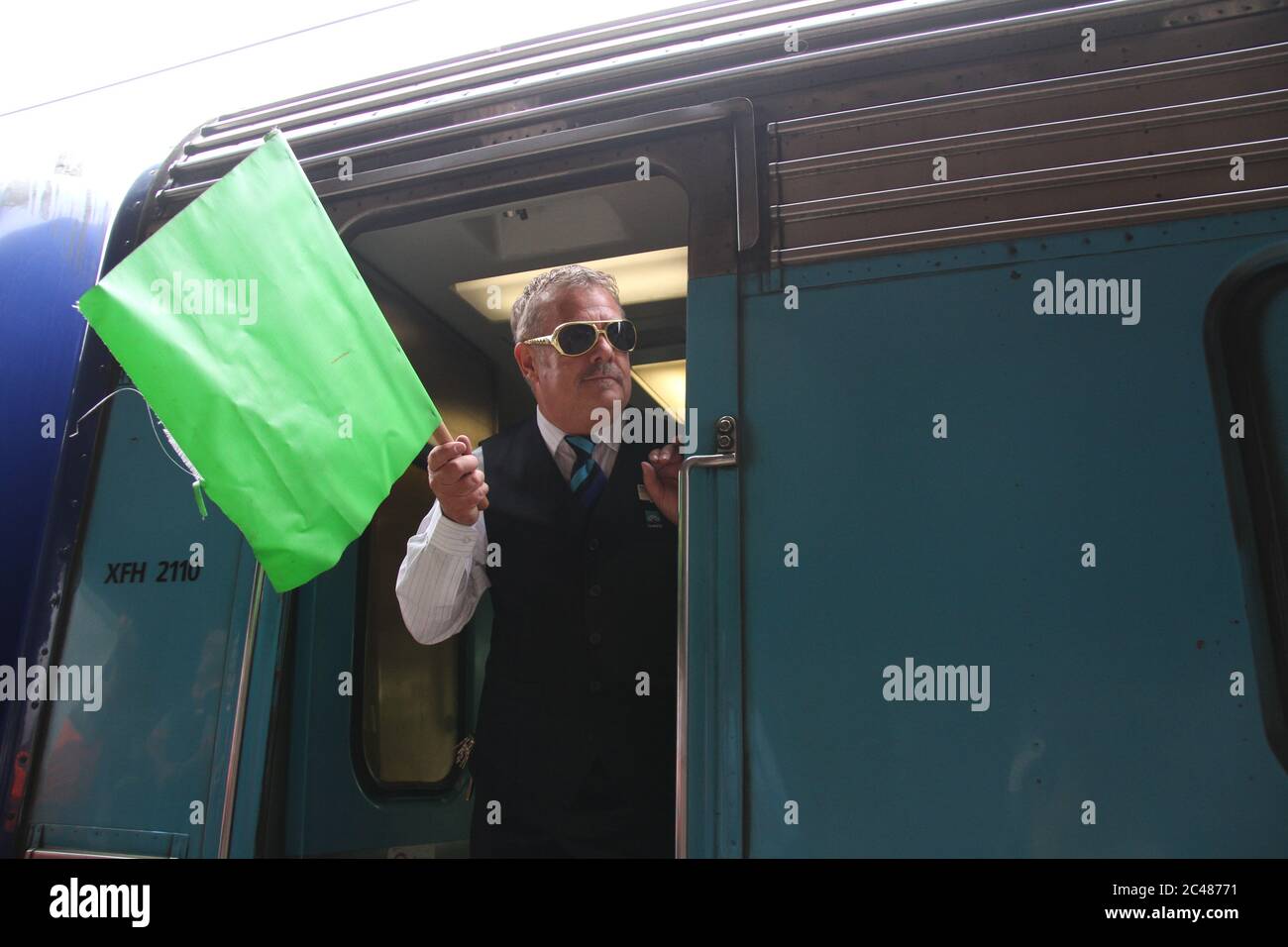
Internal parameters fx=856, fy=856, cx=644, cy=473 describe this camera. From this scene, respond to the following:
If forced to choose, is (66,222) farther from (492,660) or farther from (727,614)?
(727,614)

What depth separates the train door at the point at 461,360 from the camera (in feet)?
6.54

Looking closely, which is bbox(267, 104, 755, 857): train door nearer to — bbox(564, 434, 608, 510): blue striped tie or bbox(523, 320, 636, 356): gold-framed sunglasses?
bbox(523, 320, 636, 356): gold-framed sunglasses

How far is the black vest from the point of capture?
2205 millimetres

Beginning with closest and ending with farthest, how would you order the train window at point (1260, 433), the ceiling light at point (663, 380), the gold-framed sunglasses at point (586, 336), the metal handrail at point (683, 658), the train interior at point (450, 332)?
the train window at point (1260, 433) < the metal handrail at point (683, 658) < the gold-framed sunglasses at point (586, 336) < the train interior at point (450, 332) < the ceiling light at point (663, 380)

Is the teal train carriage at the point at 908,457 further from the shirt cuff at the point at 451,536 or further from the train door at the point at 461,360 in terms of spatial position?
the shirt cuff at the point at 451,536

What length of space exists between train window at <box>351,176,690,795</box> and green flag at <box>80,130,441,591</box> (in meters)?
1.11

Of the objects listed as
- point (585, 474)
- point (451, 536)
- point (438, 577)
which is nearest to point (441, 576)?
point (438, 577)

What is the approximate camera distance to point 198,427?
64.2 inches

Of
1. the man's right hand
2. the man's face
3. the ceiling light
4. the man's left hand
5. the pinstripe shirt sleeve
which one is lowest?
Answer: the pinstripe shirt sleeve

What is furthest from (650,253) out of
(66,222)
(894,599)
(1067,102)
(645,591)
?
(66,222)

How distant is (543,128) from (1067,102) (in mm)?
1220

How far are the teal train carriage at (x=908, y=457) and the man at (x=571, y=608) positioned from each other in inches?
15.7

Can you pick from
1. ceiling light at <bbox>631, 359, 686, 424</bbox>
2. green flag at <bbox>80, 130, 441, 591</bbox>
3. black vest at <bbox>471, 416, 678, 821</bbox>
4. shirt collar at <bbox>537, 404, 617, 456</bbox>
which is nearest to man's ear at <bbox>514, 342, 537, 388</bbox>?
shirt collar at <bbox>537, 404, 617, 456</bbox>

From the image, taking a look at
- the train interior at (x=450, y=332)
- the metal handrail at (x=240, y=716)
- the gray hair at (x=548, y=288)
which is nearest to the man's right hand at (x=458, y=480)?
the metal handrail at (x=240, y=716)
